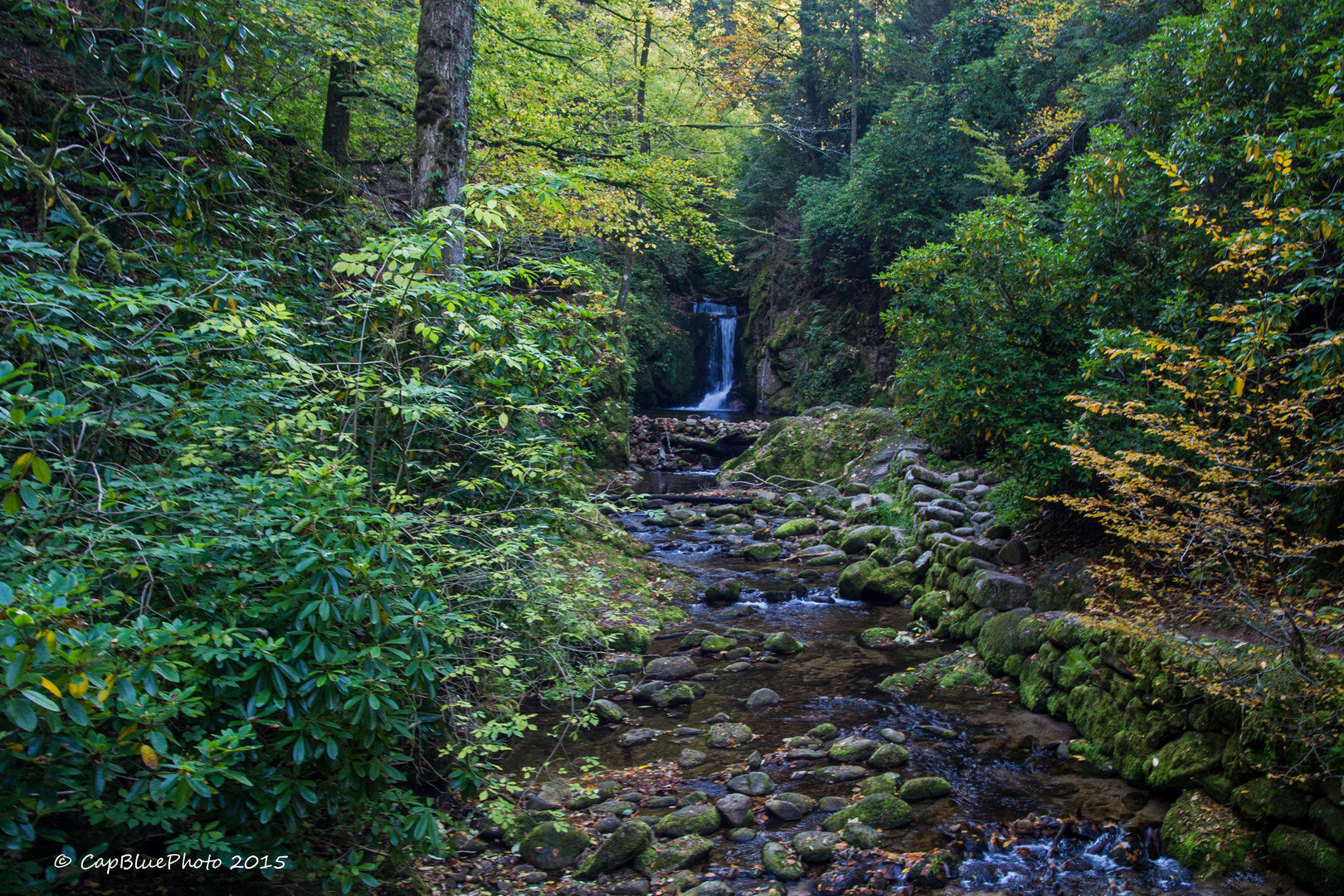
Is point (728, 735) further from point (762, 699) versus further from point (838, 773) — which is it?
point (838, 773)

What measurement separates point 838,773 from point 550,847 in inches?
89.2

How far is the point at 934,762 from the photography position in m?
5.58

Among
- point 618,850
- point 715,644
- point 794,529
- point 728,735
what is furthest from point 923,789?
point 794,529

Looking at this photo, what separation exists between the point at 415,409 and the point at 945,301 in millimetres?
7273

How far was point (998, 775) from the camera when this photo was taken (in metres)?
5.36

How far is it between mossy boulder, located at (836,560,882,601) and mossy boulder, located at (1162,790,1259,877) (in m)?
4.99

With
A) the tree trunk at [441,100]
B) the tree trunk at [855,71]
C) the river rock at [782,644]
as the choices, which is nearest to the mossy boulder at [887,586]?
the river rock at [782,644]

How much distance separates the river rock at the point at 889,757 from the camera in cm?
554

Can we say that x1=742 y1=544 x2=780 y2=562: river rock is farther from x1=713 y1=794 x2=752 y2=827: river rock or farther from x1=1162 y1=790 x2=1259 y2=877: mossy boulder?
x1=1162 y1=790 x2=1259 y2=877: mossy boulder

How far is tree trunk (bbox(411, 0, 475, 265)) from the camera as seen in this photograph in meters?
5.29

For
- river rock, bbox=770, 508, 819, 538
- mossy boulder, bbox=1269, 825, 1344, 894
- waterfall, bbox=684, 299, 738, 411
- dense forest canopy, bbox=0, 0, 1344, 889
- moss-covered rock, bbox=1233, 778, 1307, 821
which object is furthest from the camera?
waterfall, bbox=684, 299, 738, 411

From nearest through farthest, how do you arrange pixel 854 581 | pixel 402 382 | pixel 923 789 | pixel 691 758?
1. pixel 402 382
2. pixel 923 789
3. pixel 691 758
4. pixel 854 581

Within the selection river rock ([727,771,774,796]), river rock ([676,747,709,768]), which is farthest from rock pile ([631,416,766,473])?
river rock ([727,771,774,796])

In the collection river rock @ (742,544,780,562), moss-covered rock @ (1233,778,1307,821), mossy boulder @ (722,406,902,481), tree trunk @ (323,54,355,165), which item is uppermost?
tree trunk @ (323,54,355,165)
